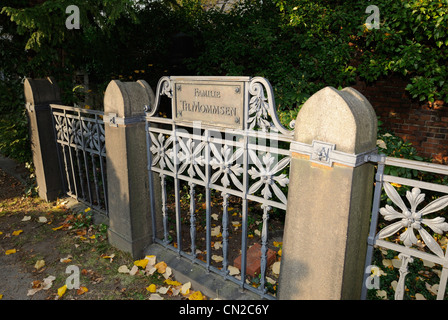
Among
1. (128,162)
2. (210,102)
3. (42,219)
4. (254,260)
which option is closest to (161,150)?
(128,162)

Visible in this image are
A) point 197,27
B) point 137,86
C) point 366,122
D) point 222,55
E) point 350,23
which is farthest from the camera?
point 197,27

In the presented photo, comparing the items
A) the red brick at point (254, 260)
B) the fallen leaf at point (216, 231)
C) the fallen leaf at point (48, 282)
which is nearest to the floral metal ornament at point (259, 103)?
the red brick at point (254, 260)

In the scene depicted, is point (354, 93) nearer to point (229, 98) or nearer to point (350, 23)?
point (229, 98)

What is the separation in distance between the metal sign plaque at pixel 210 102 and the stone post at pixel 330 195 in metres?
0.64

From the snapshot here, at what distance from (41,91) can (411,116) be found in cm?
613

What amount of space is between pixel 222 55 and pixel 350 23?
246 cm

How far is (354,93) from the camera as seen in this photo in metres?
2.15

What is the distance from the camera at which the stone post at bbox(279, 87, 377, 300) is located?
2.03 meters

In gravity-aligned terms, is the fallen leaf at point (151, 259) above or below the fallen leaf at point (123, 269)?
above

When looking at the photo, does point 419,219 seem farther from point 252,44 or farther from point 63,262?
point 252,44

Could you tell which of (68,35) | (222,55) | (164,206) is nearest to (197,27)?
(222,55)

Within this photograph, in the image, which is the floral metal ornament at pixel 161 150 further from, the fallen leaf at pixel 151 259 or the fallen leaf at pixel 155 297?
the fallen leaf at pixel 155 297

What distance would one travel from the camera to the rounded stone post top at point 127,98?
345cm

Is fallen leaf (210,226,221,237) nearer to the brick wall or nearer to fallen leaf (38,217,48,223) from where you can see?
fallen leaf (38,217,48,223)
